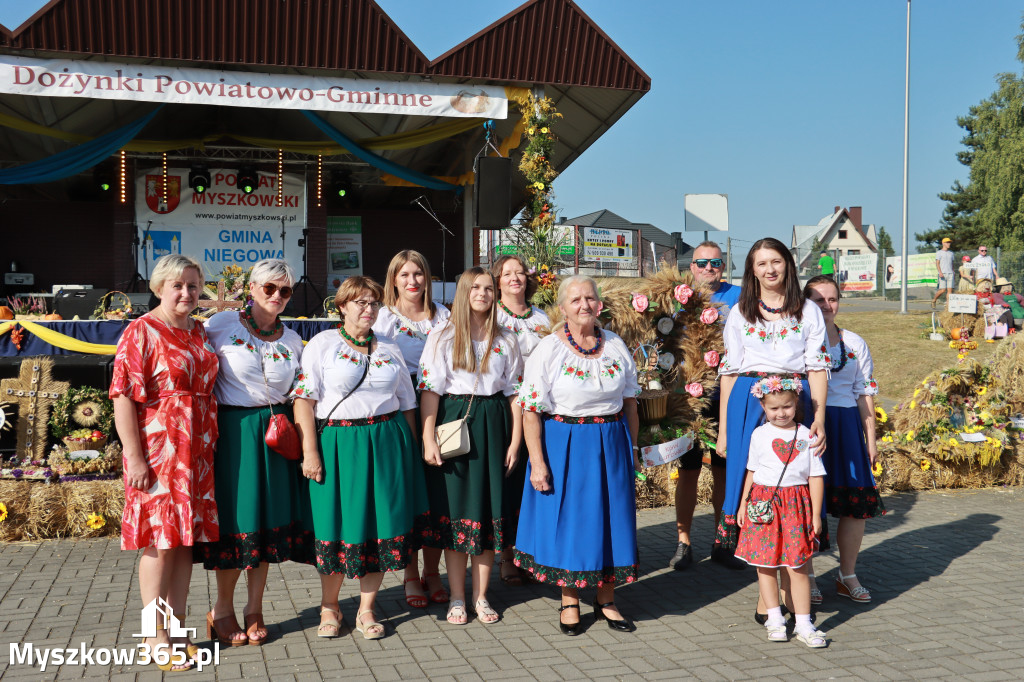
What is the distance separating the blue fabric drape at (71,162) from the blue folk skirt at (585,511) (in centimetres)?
838

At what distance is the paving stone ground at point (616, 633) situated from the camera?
12.0 feet

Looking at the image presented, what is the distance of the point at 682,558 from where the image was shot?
5.25 m

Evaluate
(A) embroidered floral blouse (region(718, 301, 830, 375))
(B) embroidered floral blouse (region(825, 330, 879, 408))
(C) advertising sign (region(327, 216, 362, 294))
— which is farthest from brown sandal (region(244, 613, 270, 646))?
(C) advertising sign (region(327, 216, 362, 294))

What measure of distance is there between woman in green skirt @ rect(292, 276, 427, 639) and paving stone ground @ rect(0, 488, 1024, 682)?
1.24 ft

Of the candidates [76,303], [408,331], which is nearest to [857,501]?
[408,331]

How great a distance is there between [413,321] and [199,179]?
1141 cm

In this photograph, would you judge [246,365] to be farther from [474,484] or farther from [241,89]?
[241,89]

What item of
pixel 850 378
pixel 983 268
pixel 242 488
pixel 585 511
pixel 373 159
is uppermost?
pixel 373 159

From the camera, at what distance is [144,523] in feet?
11.5

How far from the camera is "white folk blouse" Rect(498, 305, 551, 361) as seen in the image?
4.59 metres

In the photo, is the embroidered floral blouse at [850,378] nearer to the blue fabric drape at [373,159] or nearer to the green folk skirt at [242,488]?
the green folk skirt at [242,488]

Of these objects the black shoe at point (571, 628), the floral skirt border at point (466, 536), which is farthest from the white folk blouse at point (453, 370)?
the black shoe at point (571, 628)

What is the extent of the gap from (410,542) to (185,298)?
152cm

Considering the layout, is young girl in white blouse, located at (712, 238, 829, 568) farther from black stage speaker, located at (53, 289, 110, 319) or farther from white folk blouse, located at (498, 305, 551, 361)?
black stage speaker, located at (53, 289, 110, 319)
